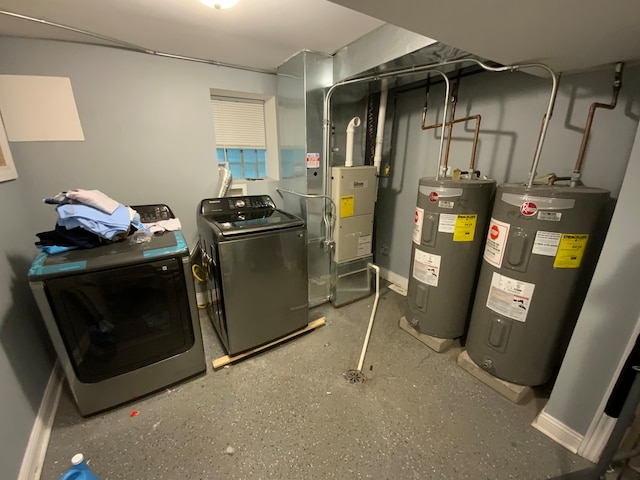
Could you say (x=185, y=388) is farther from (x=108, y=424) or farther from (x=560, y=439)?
(x=560, y=439)

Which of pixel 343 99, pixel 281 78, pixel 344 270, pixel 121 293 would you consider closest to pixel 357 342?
pixel 344 270

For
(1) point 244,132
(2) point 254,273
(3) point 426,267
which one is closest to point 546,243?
(3) point 426,267

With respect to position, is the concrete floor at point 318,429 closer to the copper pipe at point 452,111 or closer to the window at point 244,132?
the copper pipe at point 452,111

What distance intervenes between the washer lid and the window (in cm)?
67

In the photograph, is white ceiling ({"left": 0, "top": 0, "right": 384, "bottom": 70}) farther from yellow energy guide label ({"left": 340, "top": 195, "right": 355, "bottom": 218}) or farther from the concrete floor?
the concrete floor

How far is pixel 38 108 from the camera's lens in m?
1.66

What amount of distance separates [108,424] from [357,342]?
63.8 inches

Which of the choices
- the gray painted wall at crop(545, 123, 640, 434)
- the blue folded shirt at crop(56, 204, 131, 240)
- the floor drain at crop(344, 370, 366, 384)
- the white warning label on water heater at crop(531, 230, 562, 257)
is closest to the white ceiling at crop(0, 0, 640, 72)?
the gray painted wall at crop(545, 123, 640, 434)

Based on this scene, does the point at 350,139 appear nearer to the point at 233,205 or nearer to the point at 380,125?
the point at 380,125

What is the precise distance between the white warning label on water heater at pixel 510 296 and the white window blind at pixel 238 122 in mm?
2438

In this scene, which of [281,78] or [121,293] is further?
→ [281,78]

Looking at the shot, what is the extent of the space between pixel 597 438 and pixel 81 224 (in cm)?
280

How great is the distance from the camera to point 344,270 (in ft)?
8.23

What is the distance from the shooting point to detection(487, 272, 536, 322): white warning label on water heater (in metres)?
1.41
